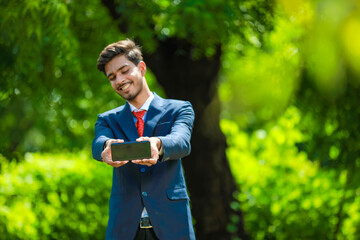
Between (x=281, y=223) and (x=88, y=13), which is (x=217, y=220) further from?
(x=88, y=13)

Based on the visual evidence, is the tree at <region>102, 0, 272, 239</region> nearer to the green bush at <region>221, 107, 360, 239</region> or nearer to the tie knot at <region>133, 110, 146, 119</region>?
the green bush at <region>221, 107, 360, 239</region>

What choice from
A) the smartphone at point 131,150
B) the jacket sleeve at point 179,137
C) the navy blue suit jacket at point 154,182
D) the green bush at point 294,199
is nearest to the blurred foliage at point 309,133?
the green bush at point 294,199

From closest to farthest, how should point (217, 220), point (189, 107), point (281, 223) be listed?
point (189, 107), point (217, 220), point (281, 223)

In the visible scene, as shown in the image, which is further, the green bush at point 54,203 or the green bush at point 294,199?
the green bush at point 54,203

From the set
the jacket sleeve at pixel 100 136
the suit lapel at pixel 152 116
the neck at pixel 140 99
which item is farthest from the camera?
the neck at pixel 140 99

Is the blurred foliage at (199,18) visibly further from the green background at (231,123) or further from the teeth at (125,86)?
the teeth at (125,86)

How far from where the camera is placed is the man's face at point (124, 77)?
3346mm

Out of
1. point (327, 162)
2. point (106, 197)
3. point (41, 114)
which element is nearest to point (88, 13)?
point (41, 114)

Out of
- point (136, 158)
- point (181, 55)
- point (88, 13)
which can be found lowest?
point (136, 158)

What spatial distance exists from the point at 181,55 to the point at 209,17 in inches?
59.1

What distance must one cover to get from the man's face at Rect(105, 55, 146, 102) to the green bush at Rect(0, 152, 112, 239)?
3939mm

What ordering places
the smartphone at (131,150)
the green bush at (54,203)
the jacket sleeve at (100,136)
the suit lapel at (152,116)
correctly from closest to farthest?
1. the smartphone at (131,150)
2. the jacket sleeve at (100,136)
3. the suit lapel at (152,116)
4. the green bush at (54,203)

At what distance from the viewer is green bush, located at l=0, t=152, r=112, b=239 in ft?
22.7

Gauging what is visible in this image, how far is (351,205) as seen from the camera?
258 inches
